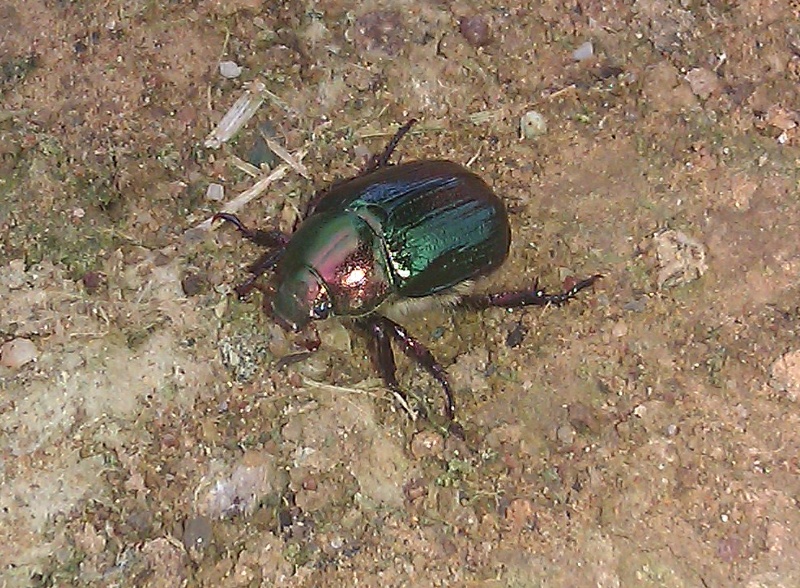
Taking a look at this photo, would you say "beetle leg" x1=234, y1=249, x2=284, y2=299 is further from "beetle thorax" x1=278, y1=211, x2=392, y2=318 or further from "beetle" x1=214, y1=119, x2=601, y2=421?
"beetle thorax" x1=278, y1=211, x2=392, y2=318

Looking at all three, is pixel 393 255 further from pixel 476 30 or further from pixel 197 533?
pixel 197 533

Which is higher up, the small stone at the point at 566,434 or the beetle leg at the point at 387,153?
the beetle leg at the point at 387,153

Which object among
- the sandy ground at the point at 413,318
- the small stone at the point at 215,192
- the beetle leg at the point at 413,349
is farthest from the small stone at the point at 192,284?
the beetle leg at the point at 413,349

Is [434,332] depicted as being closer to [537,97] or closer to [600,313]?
[600,313]

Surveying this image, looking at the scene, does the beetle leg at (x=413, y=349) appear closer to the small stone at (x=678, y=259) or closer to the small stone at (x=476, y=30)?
the small stone at (x=678, y=259)

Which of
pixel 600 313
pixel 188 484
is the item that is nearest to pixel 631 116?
pixel 600 313

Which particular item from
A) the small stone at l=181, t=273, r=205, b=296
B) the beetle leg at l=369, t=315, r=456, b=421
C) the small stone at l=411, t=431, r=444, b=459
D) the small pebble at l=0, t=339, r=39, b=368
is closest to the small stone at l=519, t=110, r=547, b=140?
the beetle leg at l=369, t=315, r=456, b=421
